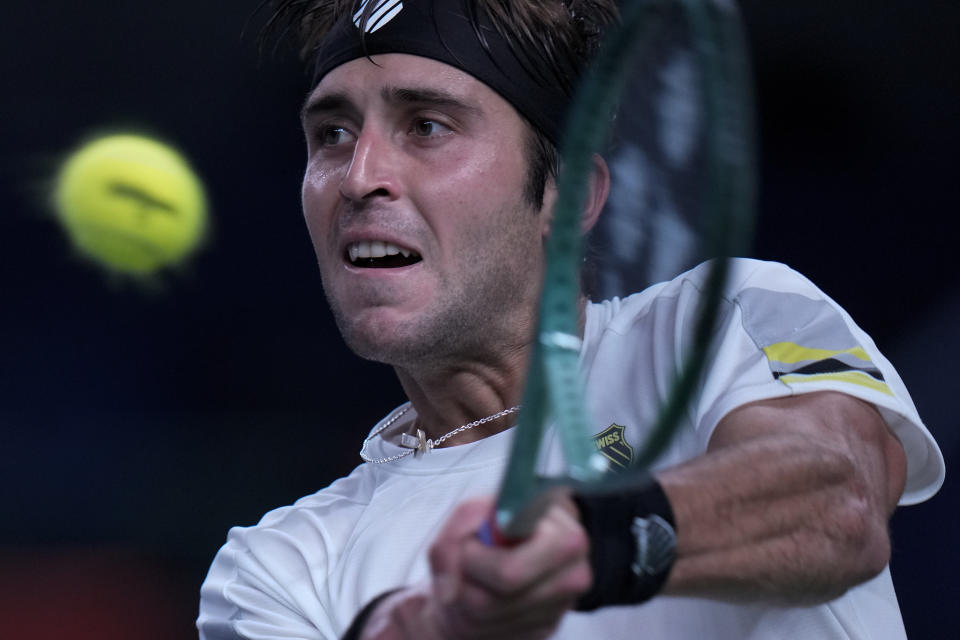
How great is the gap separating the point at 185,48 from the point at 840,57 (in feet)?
5.83

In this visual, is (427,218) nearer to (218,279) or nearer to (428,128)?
(428,128)

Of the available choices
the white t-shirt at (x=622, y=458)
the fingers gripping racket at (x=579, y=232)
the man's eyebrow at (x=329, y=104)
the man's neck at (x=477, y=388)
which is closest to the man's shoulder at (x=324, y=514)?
the white t-shirt at (x=622, y=458)

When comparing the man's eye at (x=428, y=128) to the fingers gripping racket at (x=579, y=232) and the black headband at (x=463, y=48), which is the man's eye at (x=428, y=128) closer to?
the black headband at (x=463, y=48)

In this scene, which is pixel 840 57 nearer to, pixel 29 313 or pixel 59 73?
pixel 59 73

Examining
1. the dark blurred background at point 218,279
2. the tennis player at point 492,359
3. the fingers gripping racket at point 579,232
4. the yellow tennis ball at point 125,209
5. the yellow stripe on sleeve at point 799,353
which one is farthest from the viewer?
the yellow tennis ball at point 125,209

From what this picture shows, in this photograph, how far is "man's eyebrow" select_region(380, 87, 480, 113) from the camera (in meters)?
1.61

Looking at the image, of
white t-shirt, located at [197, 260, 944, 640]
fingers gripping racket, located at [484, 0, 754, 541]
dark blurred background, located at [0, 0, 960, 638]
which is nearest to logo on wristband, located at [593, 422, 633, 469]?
white t-shirt, located at [197, 260, 944, 640]

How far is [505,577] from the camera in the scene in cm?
72

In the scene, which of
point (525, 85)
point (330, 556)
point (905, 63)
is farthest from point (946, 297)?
point (330, 556)

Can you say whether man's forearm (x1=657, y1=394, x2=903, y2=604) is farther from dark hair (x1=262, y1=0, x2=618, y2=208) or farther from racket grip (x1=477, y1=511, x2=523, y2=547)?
dark hair (x1=262, y1=0, x2=618, y2=208)

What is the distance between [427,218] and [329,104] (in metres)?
0.26

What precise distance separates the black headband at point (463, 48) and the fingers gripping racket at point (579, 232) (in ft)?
2.75

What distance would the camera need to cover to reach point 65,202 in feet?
10.3

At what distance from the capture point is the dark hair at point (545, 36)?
1.68 meters
